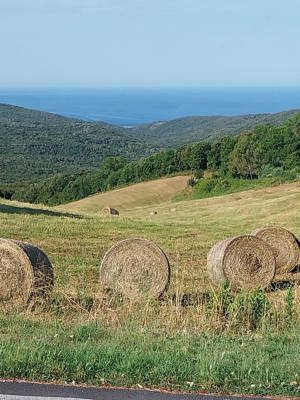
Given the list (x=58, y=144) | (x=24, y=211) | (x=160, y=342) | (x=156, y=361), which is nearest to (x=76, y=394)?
(x=156, y=361)

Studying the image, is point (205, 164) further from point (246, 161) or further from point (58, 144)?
point (58, 144)

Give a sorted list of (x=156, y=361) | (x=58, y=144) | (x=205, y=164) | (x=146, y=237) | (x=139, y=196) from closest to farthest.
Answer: (x=156, y=361)
(x=146, y=237)
(x=139, y=196)
(x=205, y=164)
(x=58, y=144)

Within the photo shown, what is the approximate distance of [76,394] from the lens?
18.2 ft

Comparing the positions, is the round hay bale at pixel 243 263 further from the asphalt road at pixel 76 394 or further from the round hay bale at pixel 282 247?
the asphalt road at pixel 76 394

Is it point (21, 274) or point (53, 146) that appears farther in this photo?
point (53, 146)

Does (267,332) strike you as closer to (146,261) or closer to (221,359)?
(221,359)

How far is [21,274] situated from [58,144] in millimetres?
132154

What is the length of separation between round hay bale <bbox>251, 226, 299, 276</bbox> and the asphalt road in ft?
38.8

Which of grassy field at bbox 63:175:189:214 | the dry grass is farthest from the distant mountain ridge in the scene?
the dry grass

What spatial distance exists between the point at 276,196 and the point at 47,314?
35.5 meters

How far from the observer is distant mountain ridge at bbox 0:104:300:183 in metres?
115

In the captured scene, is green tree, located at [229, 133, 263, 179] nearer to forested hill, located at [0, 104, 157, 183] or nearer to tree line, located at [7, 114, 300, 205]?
tree line, located at [7, 114, 300, 205]

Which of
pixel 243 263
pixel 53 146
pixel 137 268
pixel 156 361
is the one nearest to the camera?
pixel 156 361

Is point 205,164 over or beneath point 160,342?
beneath
